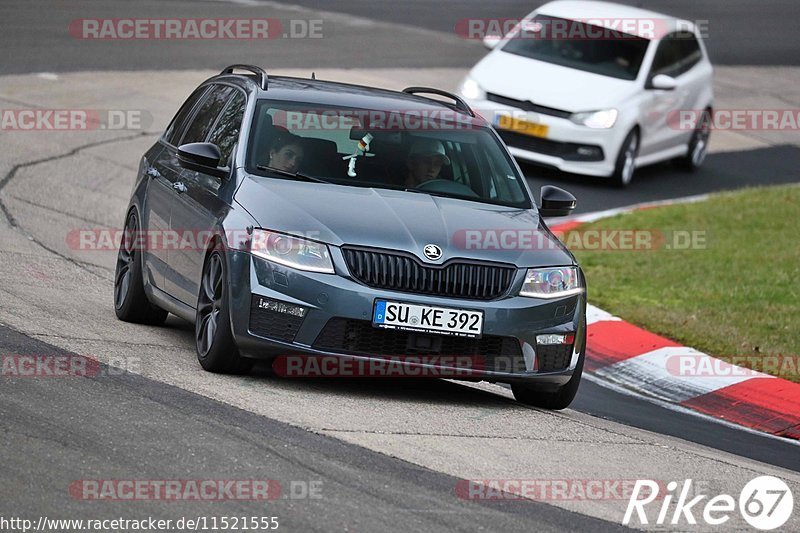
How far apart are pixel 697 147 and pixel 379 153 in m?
12.2

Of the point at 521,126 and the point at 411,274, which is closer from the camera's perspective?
the point at 411,274

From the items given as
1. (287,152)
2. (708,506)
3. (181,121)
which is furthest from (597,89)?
(708,506)

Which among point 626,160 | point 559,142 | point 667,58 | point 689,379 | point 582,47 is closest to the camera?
point 689,379

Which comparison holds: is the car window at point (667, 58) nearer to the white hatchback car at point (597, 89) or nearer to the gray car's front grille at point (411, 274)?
the white hatchback car at point (597, 89)

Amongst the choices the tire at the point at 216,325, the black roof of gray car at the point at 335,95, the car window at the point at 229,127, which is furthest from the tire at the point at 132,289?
the tire at the point at 216,325

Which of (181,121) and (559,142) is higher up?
(181,121)

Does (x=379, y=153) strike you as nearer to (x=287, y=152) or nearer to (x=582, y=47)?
(x=287, y=152)

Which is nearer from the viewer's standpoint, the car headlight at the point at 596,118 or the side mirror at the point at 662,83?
the car headlight at the point at 596,118

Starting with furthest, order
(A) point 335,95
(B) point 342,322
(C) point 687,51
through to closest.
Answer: (C) point 687,51, (A) point 335,95, (B) point 342,322

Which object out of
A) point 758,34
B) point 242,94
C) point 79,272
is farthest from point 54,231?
point 758,34

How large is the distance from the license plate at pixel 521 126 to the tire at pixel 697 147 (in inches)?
134

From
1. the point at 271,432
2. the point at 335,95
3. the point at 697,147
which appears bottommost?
the point at 697,147

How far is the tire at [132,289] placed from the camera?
9.80m

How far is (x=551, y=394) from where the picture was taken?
8.59 meters
